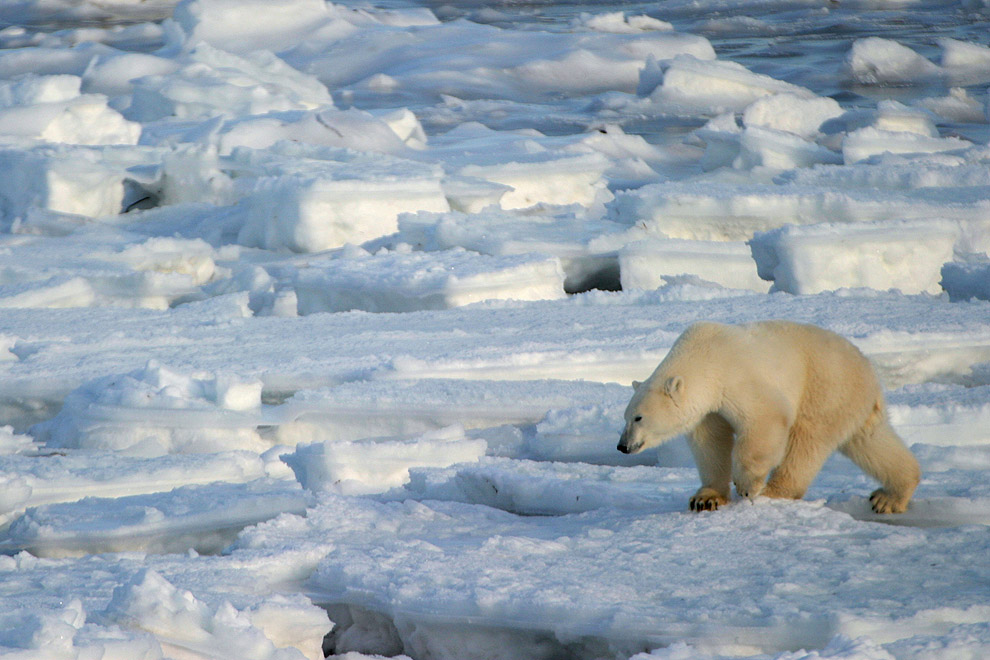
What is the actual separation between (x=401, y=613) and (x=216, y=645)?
1.27ft

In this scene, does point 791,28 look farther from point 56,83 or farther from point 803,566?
point 803,566

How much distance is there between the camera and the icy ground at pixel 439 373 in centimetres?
212

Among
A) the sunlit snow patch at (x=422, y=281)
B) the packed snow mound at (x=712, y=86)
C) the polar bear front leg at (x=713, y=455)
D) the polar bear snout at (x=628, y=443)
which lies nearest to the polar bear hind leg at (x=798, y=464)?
the polar bear front leg at (x=713, y=455)

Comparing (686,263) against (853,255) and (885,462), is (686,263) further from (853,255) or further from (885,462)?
(885,462)

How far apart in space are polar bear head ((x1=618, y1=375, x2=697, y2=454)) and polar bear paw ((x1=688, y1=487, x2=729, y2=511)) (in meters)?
0.18

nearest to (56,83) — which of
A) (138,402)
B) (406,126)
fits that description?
(406,126)

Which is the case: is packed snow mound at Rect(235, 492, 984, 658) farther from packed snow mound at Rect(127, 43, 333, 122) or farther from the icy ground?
packed snow mound at Rect(127, 43, 333, 122)

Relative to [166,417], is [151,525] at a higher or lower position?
higher

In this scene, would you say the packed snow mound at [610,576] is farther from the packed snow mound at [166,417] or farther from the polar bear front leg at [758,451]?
the packed snow mound at [166,417]

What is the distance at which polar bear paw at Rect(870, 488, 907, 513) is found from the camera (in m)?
2.52

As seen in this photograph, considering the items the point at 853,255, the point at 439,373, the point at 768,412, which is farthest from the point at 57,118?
the point at 768,412

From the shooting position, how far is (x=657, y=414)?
243 centimetres

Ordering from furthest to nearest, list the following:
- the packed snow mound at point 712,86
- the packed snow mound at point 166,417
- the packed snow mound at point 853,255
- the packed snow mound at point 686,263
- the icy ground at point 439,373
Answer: the packed snow mound at point 712,86
the packed snow mound at point 686,263
the packed snow mound at point 853,255
the packed snow mound at point 166,417
the icy ground at point 439,373

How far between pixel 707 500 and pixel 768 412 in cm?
29
